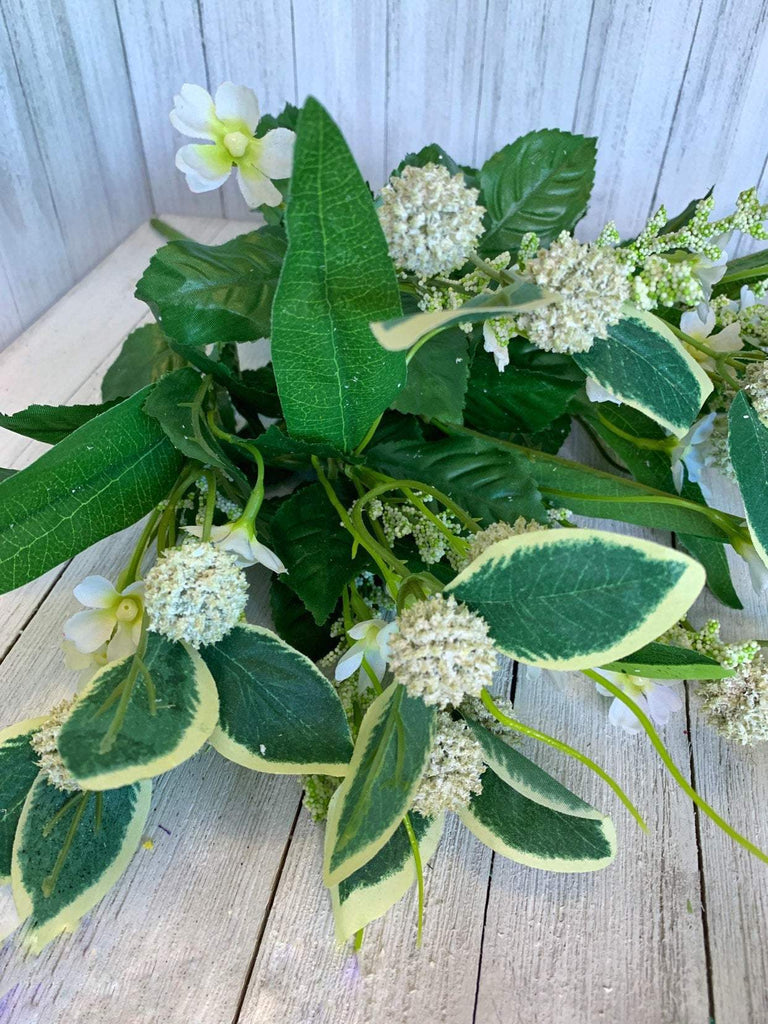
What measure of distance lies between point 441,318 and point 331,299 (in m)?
0.07

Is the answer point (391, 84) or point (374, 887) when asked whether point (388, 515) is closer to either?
point (374, 887)

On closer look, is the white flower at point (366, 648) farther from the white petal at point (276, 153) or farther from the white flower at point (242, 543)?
the white petal at point (276, 153)

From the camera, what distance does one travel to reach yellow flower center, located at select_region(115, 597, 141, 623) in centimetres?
39

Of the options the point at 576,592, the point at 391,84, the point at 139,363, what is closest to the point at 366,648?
the point at 576,592

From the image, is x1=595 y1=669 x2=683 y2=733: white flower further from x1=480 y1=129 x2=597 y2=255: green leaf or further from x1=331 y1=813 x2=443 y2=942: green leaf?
x1=480 y1=129 x2=597 y2=255: green leaf

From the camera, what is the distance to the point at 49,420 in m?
0.45

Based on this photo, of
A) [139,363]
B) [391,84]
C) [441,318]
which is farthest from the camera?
[391,84]

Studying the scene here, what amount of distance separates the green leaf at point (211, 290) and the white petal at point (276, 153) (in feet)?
0.11

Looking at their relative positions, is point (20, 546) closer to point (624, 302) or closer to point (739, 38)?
point (624, 302)

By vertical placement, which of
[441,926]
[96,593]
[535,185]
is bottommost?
[441,926]

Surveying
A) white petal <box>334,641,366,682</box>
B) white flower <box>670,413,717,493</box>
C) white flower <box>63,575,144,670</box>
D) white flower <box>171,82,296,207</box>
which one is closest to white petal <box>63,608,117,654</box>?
white flower <box>63,575,144,670</box>

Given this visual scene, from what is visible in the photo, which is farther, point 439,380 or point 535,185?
point 535,185

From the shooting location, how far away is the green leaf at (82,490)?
14.9 inches

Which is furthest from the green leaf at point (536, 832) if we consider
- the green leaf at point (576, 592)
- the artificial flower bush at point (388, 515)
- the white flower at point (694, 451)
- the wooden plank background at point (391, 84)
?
the wooden plank background at point (391, 84)
